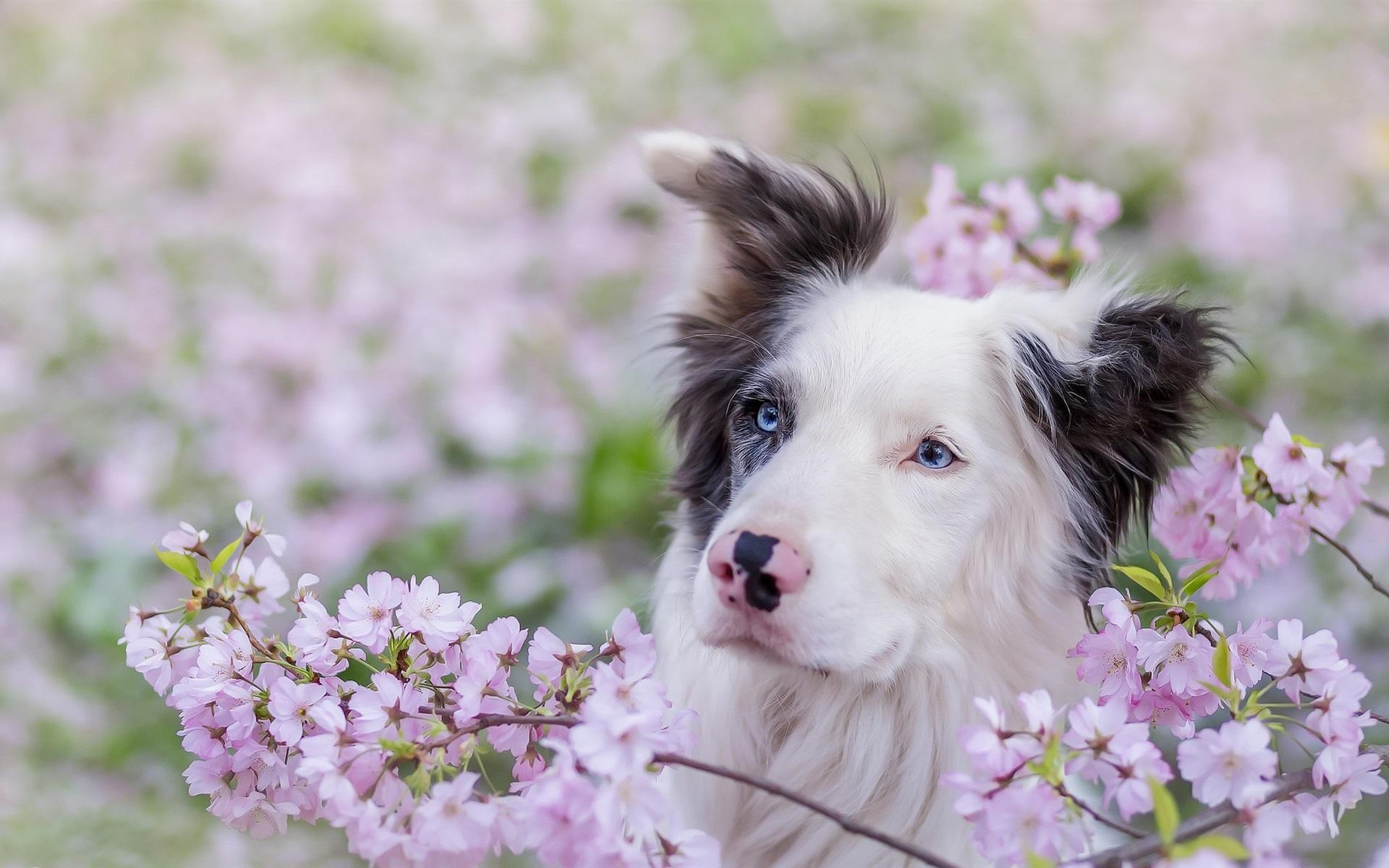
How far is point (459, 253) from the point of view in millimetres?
5773

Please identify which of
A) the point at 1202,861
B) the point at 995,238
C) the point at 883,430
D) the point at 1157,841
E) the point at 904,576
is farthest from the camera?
the point at 995,238

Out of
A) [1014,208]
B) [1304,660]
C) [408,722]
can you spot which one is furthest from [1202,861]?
[1014,208]

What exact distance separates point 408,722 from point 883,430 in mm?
1018

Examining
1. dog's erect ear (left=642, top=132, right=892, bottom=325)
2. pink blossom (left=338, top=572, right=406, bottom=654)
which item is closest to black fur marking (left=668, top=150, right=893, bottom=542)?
dog's erect ear (left=642, top=132, right=892, bottom=325)

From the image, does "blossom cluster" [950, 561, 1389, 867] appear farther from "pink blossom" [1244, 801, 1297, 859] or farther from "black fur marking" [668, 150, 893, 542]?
"black fur marking" [668, 150, 893, 542]

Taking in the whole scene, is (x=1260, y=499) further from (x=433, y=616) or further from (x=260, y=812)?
(x=260, y=812)

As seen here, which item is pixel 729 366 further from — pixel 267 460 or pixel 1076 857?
pixel 267 460

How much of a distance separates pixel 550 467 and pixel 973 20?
15.3 feet

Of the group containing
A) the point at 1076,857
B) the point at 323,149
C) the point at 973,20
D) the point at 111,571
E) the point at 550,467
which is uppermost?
the point at 323,149

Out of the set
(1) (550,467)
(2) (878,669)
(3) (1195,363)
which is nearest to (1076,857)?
(2) (878,669)

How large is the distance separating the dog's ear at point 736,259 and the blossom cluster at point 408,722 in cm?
88

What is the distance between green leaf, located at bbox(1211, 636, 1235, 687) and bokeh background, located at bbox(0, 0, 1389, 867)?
4.51ft

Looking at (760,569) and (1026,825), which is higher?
(760,569)

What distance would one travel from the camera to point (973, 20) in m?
7.37
